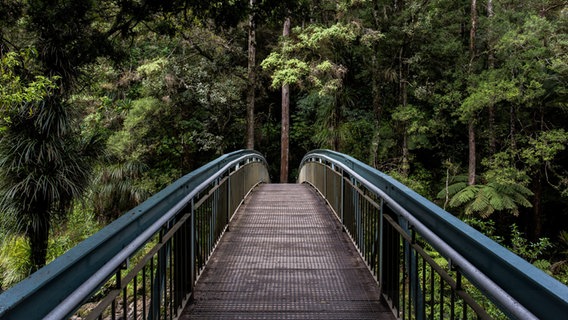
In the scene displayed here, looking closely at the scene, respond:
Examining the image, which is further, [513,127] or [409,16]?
[409,16]

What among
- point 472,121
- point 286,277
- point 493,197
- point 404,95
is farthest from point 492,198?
point 286,277

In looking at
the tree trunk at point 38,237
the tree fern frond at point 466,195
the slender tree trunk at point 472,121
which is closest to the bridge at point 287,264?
the tree trunk at point 38,237

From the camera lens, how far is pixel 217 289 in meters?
4.54

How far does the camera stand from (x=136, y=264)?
10.2ft

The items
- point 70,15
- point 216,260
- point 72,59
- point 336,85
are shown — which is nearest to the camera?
point 216,260

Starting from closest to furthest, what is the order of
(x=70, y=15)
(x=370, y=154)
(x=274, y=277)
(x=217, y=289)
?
(x=217, y=289), (x=274, y=277), (x=70, y=15), (x=370, y=154)

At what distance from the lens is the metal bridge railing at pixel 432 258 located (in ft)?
5.30

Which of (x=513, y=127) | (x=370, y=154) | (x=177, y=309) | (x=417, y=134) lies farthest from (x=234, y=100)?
(x=177, y=309)

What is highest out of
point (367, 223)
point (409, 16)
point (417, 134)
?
point (409, 16)

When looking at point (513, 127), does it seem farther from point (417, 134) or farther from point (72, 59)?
point (72, 59)

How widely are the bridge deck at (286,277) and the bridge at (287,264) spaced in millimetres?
15

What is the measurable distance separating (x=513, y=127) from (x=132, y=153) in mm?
15556

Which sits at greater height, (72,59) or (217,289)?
(72,59)

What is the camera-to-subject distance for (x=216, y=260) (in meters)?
5.49
